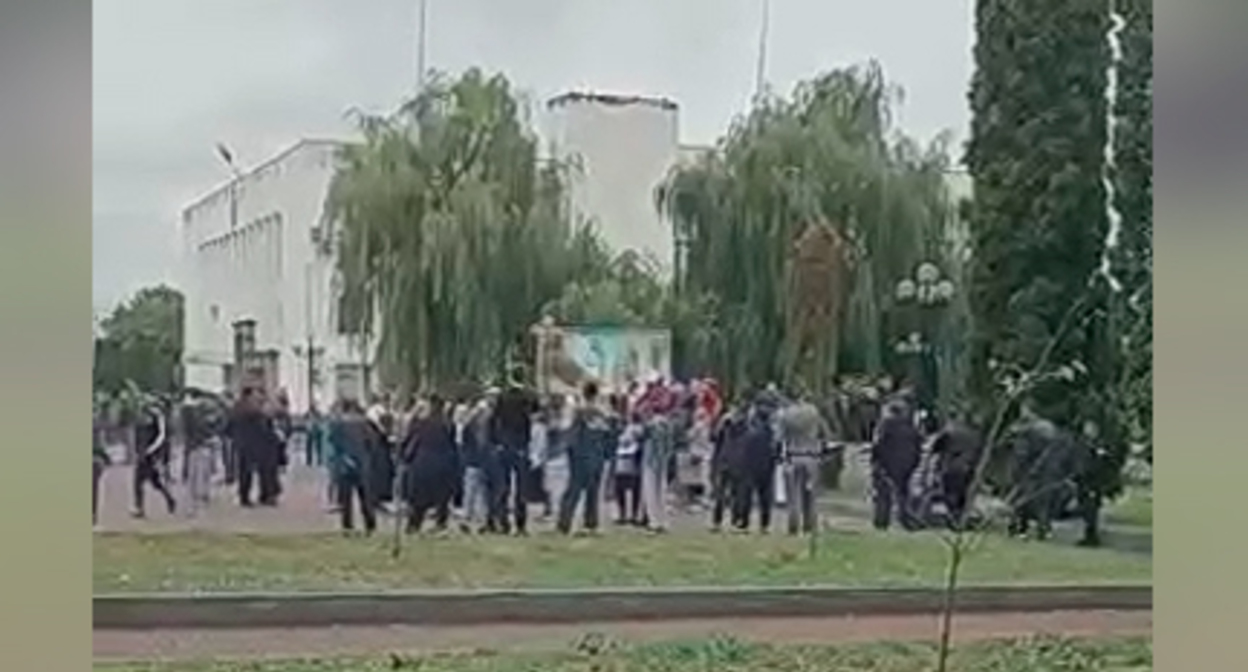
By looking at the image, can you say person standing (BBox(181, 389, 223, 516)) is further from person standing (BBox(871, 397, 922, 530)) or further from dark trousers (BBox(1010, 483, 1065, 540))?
dark trousers (BBox(1010, 483, 1065, 540))

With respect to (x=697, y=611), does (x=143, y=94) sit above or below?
above

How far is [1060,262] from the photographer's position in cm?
299

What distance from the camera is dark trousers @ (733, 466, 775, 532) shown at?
2900 mm

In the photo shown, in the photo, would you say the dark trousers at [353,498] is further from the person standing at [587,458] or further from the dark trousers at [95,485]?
the dark trousers at [95,485]

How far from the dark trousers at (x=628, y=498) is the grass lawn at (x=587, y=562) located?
0.11 ft

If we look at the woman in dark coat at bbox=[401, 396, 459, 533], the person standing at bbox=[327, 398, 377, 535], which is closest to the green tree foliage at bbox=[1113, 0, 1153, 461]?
Result: the woman in dark coat at bbox=[401, 396, 459, 533]

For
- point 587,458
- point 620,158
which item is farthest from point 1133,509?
point 620,158

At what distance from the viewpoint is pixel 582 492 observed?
2891mm

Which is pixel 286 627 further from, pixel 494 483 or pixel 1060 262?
pixel 1060 262

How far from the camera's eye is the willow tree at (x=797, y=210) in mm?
2904

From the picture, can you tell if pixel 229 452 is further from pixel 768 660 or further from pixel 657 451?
pixel 768 660

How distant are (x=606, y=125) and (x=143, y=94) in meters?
0.69

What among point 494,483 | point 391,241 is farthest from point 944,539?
point 391,241

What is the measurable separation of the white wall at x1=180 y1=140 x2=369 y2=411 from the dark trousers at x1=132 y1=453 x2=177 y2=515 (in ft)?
0.49
